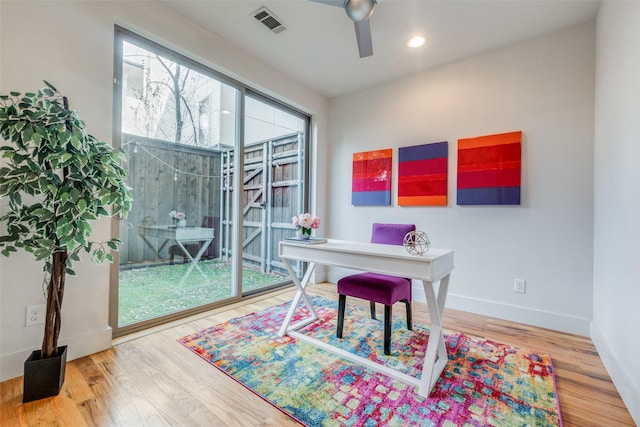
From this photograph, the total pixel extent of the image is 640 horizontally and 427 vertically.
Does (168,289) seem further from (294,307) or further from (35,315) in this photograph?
(294,307)

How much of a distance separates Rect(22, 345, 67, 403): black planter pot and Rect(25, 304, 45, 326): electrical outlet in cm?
29

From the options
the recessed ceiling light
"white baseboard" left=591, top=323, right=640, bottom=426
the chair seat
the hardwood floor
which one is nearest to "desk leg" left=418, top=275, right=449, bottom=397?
the chair seat

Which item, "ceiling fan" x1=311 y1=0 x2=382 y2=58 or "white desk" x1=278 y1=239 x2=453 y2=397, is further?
"ceiling fan" x1=311 y1=0 x2=382 y2=58

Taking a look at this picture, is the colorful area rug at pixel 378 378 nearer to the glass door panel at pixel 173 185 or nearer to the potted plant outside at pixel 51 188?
the glass door panel at pixel 173 185

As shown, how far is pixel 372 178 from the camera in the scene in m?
3.57

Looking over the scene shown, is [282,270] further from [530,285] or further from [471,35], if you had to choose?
[471,35]

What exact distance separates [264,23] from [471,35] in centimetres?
190

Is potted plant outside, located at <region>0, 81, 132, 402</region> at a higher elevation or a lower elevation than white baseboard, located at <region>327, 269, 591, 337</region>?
higher

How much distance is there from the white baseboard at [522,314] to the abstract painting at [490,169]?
1.01 m

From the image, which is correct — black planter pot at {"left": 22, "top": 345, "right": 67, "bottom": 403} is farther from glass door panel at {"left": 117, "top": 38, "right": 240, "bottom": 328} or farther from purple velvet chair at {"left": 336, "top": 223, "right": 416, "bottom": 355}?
purple velvet chair at {"left": 336, "top": 223, "right": 416, "bottom": 355}

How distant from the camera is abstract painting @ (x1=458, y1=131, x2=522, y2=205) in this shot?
2639 millimetres

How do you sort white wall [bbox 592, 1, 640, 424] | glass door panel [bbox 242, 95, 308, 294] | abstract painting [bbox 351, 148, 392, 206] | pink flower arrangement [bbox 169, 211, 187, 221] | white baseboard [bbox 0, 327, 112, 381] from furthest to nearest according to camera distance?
1. abstract painting [bbox 351, 148, 392, 206]
2. glass door panel [bbox 242, 95, 308, 294]
3. pink flower arrangement [bbox 169, 211, 187, 221]
4. white baseboard [bbox 0, 327, 112, 381]
5. white wall [bbox 592, 1, 640, 424]

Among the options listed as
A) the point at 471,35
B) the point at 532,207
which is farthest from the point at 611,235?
the point at 471,35

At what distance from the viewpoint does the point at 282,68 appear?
130 inches
